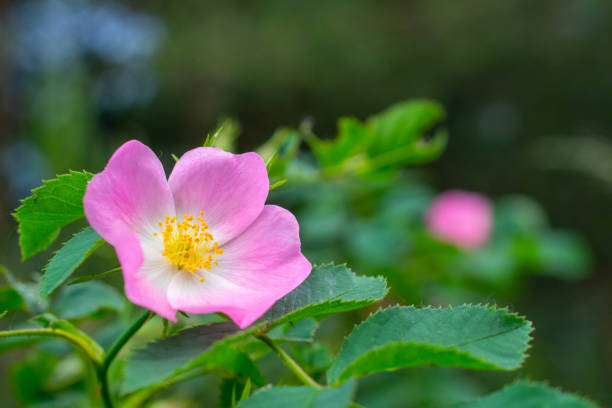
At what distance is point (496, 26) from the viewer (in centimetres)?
462

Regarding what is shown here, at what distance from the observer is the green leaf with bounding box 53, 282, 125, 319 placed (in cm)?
51

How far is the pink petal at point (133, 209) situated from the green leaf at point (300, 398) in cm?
7

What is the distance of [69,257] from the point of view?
34 centimetres

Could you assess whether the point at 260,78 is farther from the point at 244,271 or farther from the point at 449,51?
the point at 244,271

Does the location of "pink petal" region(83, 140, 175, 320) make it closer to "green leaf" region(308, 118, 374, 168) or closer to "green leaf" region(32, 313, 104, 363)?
"green leaf" region(32, 313, 104, 363)

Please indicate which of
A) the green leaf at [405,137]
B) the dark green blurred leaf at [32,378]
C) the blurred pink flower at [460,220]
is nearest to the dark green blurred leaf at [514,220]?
the blurred pink flower at [460,220]

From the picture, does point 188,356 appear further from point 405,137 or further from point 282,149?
point 405,137

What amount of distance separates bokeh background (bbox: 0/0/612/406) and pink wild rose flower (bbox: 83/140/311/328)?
3196 mm

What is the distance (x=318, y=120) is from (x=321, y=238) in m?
3.53

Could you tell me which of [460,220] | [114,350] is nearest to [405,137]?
[114,350]

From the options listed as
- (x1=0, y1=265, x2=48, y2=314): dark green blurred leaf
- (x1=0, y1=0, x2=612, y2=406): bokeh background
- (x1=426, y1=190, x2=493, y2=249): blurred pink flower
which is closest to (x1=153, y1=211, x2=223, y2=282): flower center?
(x1=0, y1=265, x2=48, y2=314): dark green blurred leaf

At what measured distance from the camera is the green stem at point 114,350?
33 centimetres

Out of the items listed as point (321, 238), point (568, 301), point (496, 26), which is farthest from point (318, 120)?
point (321, 238)

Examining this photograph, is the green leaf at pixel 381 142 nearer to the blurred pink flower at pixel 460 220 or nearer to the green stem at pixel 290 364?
the green stem at pixel 290 364
